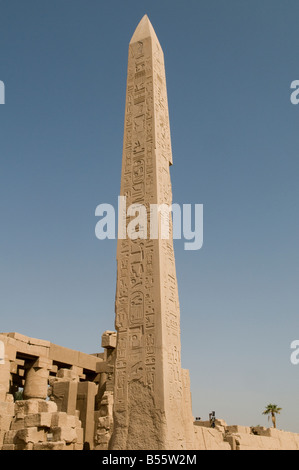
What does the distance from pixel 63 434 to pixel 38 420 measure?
16.9 inches

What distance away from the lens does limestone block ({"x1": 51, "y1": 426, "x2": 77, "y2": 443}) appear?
7.21m

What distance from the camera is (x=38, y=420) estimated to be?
723 cm

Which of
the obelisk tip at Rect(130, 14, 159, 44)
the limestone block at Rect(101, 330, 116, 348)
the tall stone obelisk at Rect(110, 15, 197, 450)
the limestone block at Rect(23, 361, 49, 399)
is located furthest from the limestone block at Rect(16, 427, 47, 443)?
the obelisk tip at Rect(130, 14, 159, 44)

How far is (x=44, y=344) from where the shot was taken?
12484 millimetres

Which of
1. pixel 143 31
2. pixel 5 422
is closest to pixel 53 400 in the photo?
pixel 5 422

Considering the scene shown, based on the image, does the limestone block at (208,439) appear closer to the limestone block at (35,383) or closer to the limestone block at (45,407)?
the limestone block at (45,407)

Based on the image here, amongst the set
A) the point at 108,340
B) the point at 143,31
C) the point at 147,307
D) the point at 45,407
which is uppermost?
the point at 143,31

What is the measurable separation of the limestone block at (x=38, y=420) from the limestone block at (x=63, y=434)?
0.46 feet

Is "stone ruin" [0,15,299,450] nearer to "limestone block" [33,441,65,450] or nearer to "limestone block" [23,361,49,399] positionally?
"limestone block" [33,441,65,450]

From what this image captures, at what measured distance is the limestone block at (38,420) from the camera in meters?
7.23

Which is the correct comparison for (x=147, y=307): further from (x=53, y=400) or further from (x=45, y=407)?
(x=53, y=400)

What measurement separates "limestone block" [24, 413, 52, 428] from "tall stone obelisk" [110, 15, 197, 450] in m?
2.14

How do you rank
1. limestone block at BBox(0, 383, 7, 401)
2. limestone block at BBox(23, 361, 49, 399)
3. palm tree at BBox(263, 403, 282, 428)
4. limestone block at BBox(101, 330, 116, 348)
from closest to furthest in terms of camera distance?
limestone block at BBox(0, 383, 7, 401) < limestone block at BBox(101, 330, 116, 348) < limestone block at BBox(23, 361, 49, 399) < palm tree at BBox(263, 403, 282, 428)

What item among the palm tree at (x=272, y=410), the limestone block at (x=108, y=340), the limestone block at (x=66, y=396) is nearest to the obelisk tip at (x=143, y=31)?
the limestone block at (x=66, y=396)
